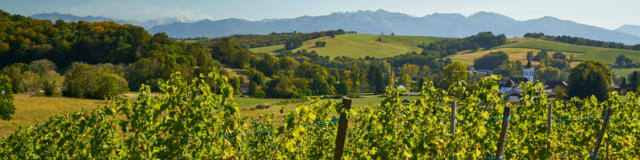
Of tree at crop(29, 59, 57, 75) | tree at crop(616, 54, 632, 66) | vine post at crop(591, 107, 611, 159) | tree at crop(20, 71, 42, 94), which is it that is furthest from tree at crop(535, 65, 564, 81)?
vine post at crop(591, 107, 611, 159)

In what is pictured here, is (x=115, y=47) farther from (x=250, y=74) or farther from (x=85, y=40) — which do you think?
(x=250, y=74)

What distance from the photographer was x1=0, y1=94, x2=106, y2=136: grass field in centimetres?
2934

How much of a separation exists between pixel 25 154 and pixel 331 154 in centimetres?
523

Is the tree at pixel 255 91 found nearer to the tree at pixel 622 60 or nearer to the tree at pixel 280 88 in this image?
the tree at pixel 280 88

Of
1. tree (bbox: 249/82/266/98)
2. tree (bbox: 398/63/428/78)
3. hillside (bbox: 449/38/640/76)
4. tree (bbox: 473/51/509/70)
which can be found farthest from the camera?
tree (bbox: 473/51/509/70)

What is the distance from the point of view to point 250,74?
102688 mm

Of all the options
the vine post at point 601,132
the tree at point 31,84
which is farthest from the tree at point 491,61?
the vine post at point 601,132

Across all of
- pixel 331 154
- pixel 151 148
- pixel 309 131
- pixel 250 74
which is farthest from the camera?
pixel 250 74

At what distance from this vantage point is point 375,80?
4094 inches

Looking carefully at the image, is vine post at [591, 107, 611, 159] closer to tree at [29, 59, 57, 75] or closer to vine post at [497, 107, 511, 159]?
vine post at [497, 107, 511, 159]

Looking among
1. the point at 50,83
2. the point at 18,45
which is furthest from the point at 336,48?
the point at 50,83

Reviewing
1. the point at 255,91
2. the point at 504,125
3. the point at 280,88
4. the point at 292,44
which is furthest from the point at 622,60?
the point at 504,125

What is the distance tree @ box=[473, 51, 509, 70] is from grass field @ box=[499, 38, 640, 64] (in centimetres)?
2484

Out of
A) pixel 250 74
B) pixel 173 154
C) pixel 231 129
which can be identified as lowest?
pixel 250 74
